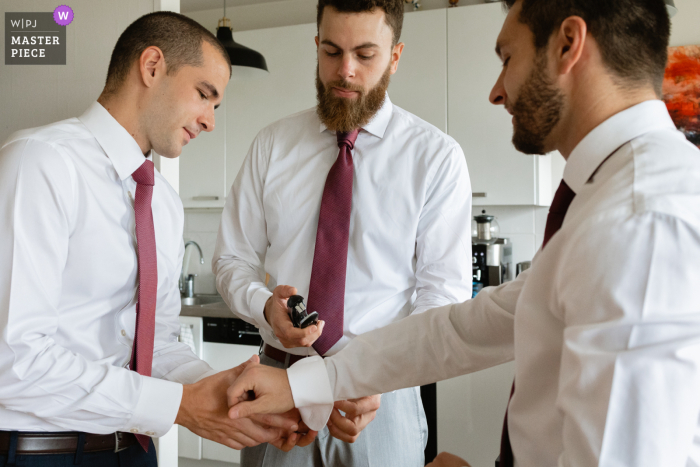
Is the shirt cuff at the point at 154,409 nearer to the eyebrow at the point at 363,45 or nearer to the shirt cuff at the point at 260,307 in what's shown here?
the shirt cuff at the point at 260,307

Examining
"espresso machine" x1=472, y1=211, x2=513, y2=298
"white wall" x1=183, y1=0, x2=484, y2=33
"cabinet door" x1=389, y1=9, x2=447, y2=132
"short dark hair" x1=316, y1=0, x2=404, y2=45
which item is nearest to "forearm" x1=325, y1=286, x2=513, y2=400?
"short dark hair" x1=316, y1=0, x2=404, y2=45

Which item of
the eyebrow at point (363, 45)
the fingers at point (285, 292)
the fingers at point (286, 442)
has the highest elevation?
the eyebrow at point (363, 45)

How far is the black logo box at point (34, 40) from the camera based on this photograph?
2.02m

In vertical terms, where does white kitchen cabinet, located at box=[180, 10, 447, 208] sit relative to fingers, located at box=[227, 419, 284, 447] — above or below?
above

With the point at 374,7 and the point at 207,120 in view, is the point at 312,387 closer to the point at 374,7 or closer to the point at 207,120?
the point at 207,120

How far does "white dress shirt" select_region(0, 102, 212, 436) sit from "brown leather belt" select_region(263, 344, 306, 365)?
0.58 feet

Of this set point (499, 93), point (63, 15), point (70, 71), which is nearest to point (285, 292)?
point (499, 93)

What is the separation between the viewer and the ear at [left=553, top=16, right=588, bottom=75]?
85 centimetres

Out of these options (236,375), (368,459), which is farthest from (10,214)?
(368,459)

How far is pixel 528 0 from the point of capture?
37.7 inches

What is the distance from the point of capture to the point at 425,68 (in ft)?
11.6

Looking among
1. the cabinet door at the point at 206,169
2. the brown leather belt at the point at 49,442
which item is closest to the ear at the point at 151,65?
the brown leather belt at the point at 49,442
